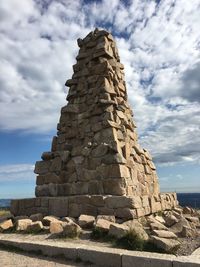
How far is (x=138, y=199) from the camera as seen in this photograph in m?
8.96

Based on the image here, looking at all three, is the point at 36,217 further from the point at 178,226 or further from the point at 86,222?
the point at 178,226

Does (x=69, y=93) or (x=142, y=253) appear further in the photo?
(x=69, y=93)

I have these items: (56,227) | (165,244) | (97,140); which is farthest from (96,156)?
(165,244)

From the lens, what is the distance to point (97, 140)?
1032cm

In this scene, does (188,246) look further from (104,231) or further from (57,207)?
(57,207)

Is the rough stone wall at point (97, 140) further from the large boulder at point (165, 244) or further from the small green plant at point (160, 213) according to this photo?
the large boulder at point (165, 244)

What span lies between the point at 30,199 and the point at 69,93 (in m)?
4.04

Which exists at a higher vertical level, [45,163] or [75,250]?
[45,163]

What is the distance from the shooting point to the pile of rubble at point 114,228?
22.1ft

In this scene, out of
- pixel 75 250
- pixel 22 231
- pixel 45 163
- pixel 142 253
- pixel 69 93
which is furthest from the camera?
pixel 69 93

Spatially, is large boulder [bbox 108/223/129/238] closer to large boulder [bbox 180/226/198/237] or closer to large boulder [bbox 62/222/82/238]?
large boulder [bbox 62/222/82/238]

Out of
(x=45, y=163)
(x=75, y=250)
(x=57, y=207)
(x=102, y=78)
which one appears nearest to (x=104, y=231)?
(x=75, y=250)

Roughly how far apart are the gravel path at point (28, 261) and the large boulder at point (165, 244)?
58.3 inches

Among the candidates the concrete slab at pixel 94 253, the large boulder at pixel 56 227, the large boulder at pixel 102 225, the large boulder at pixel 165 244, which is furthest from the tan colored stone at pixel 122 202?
the large boulder at pixel 165 244
